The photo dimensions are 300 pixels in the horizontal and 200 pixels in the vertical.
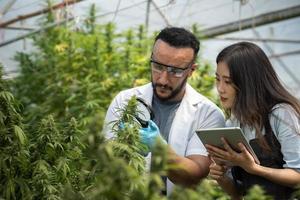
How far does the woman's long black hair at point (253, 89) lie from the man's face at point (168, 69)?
35cm

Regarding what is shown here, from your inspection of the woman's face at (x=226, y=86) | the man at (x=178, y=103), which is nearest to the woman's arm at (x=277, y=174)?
the woman's face at (x=226, y=86)

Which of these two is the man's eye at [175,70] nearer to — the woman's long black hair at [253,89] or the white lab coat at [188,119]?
the white lab coat at [188,119]

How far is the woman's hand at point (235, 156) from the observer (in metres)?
3.17

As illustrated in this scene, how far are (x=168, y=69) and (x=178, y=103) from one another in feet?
0.75

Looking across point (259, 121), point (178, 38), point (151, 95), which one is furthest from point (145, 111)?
point (259, 121)

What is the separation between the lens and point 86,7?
6398 millimetres

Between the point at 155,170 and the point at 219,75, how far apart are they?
129 cm

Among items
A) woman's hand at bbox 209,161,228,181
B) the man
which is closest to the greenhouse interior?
the man

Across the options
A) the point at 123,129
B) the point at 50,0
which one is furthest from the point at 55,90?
the point at 123,129

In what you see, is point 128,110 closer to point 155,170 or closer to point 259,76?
point 259,76

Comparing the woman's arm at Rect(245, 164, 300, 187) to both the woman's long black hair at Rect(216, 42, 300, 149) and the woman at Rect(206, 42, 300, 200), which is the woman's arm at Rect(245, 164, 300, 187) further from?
the woman's long black hair at Rect(216, 42, 300, 149)

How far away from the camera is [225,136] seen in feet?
10.5

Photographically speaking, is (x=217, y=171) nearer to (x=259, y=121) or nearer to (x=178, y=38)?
(x=259, y=121)

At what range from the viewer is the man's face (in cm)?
368
